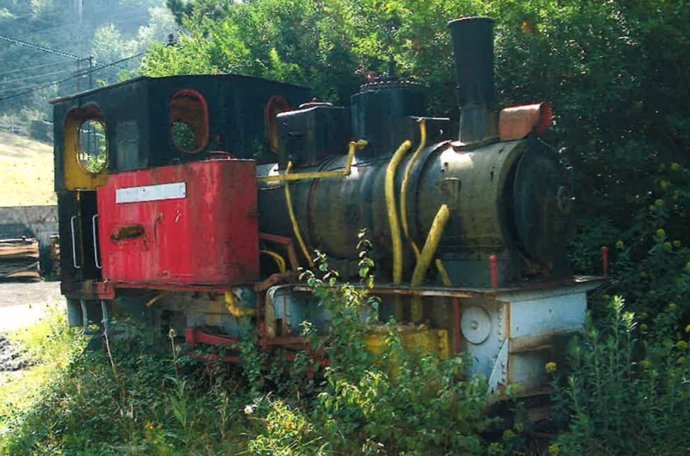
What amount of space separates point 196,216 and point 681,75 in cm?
449

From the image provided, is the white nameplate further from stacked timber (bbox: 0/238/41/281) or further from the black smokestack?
stacked timber (bbox: 0/238/41/281)

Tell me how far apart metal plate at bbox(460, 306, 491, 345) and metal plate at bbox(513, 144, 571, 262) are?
57 centimetres

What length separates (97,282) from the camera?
26.2ft

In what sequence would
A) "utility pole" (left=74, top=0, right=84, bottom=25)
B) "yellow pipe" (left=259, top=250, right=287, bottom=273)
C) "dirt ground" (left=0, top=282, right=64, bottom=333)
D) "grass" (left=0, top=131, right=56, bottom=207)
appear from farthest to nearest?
1. "utility pole" (left=74, top=0, right=84, bottom=25)
2. "grass" (left=0, top=131, right=56, bottom=207)
3. "dirt ground" (left=0, top=282, right=64, bottom=333)
4. "yellow pipe" (left=259, top=250, right=287, bottom=273)

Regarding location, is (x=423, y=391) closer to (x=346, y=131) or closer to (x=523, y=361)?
(x=523, y=361)

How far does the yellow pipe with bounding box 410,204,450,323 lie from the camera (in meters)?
5.30

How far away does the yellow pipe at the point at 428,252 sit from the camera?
17.4 feet

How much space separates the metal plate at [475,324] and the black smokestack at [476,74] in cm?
122

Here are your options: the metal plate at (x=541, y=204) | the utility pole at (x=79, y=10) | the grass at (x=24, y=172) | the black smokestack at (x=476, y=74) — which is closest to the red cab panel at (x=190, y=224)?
the black smokestack at (x=476, y=74)

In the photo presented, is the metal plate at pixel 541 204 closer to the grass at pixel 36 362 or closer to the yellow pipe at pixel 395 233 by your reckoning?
the yellow pipe at pixel 395 233

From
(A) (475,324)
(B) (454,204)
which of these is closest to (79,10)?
(B) (454,204)

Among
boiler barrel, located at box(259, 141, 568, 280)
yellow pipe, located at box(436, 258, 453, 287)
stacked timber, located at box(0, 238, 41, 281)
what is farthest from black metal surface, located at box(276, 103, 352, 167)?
stacked timber, located at box(0, 238, 41, 281)

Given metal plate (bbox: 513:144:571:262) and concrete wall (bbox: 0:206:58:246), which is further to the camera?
concrete wall (bbox: 0:206:58:246)

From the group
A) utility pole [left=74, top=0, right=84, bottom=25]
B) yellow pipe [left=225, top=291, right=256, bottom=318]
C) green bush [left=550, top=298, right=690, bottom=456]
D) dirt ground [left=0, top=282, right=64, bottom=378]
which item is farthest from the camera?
utility pole [left=74, top=0, right=84, bottom=25]
